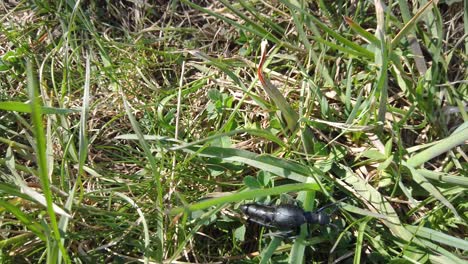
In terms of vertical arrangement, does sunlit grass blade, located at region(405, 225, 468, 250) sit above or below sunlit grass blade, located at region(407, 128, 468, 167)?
below

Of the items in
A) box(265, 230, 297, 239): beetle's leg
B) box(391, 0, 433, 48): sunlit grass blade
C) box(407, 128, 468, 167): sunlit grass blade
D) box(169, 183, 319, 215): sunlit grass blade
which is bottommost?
box(265, 230, 297, 239): beetle's leg

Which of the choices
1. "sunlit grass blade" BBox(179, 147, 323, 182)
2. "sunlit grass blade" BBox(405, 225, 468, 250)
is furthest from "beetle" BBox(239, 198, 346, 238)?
"sunlit grass blade" BBox(405, 225, 468, 250)

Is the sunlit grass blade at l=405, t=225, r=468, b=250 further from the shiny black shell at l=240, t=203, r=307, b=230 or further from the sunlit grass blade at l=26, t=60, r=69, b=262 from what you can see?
the sunlit grass blade at l=26, t=60, r=69, b=262

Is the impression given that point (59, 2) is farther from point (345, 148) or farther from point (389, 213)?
point (389, 213)

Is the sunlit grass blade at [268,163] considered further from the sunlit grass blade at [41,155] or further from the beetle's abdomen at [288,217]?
the sunlit grass blade at [41,155]

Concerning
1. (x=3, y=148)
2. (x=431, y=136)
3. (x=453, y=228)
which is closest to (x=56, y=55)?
(x=3, y=148)

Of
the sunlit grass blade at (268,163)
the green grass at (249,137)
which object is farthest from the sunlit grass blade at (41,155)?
the sunlit grass blade at (268,163)
